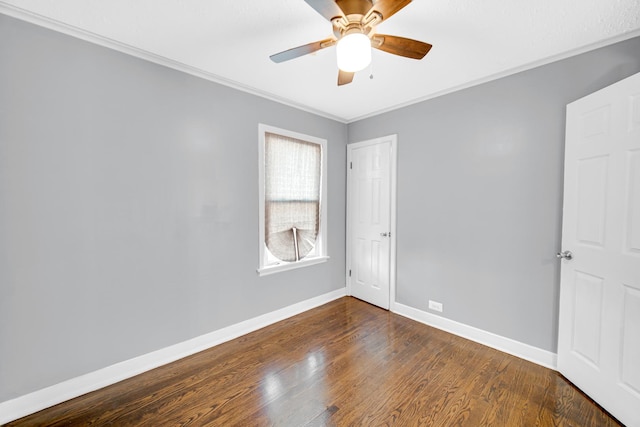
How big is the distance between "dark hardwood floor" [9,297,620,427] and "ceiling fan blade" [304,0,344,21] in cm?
231

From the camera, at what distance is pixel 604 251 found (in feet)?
5.79

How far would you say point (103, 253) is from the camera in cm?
196

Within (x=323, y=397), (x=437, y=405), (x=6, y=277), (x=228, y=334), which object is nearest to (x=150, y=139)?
(x=6, y=277)

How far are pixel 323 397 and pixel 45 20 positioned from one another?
3.09m

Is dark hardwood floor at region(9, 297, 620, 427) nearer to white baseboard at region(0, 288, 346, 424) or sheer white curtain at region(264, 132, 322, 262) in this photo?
white baseboard at region(0, 288, 346, 424)

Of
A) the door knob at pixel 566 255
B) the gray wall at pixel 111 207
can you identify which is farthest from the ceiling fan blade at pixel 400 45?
the door knob at pixel 566 255

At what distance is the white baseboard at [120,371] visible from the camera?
1.69 meters

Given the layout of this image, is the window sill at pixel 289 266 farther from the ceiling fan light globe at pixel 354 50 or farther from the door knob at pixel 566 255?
the door knob at pixel 566 255

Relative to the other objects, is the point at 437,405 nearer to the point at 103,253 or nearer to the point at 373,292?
the point at 373,292

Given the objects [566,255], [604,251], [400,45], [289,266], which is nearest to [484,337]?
[566,255]

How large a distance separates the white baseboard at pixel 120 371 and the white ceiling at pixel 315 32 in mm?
2388

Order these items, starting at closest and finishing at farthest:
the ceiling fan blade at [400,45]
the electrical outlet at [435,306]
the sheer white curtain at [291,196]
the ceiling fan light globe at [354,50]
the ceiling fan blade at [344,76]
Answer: the ceiling fan light globe at [354,50], the ceiling fan blade at [400,45], the ceiling fan blade at [344,76], the electrical outlet at [435,306], the sheer white curtain at [291,196]

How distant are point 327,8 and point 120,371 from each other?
9.17ft

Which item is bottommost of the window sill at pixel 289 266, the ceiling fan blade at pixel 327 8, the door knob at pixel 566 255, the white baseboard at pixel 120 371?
the white baseboard at pixel 120 371
